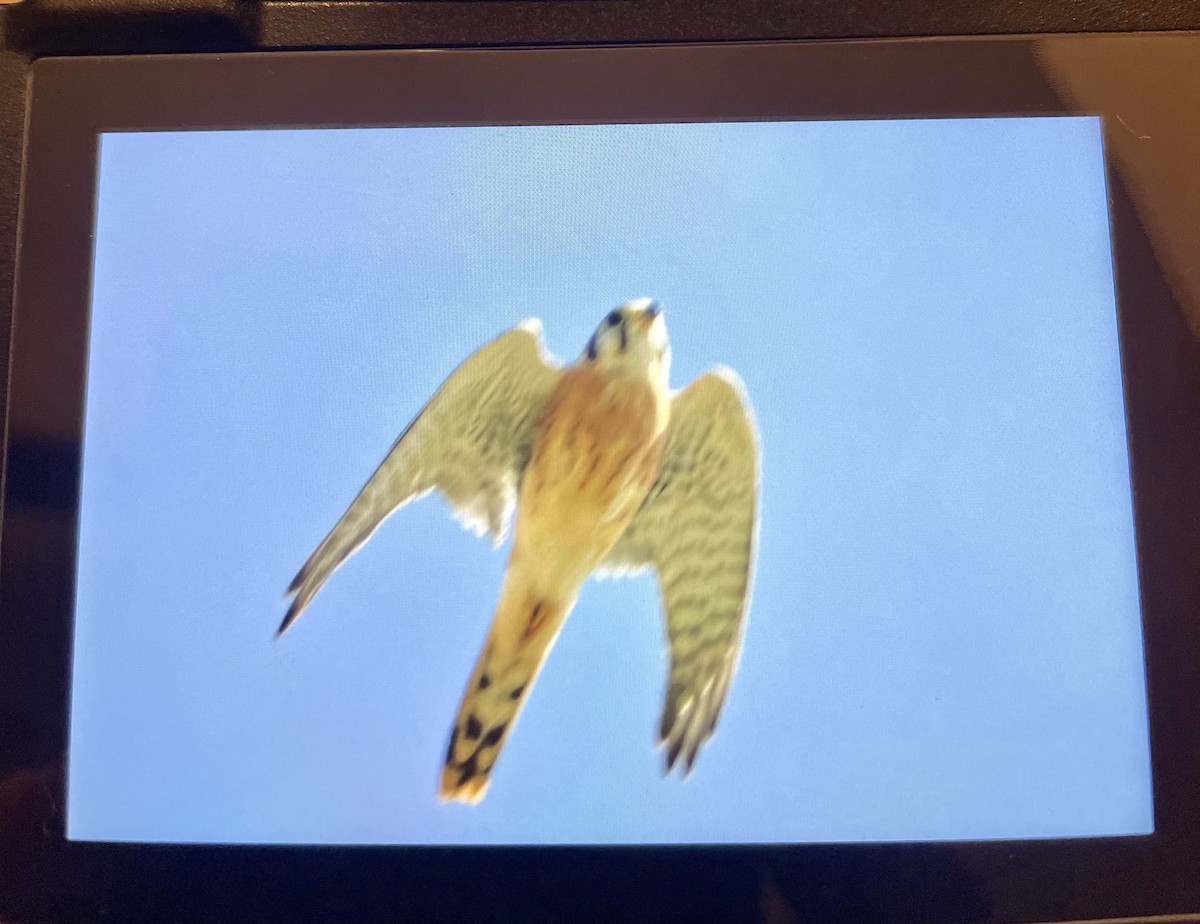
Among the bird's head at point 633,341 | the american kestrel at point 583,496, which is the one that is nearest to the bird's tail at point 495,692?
the american kestrel at point 583,496

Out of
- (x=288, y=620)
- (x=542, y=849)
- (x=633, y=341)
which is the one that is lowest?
(x=542, y=849)

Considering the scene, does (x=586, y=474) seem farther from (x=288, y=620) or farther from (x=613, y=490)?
(x=288, y=620)

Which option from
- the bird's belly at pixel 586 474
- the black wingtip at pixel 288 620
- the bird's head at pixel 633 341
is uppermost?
the bird's head at pixel 633 341

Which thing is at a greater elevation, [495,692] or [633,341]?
[633,341]

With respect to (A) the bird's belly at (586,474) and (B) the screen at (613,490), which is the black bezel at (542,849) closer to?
(B) the screen at (613,490)

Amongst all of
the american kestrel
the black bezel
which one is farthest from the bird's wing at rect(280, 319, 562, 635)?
the black bezel

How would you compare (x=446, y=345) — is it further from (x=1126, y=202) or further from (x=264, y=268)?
(x=1126, y=202)

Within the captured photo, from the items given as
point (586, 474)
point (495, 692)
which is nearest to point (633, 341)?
point (586, 474)
